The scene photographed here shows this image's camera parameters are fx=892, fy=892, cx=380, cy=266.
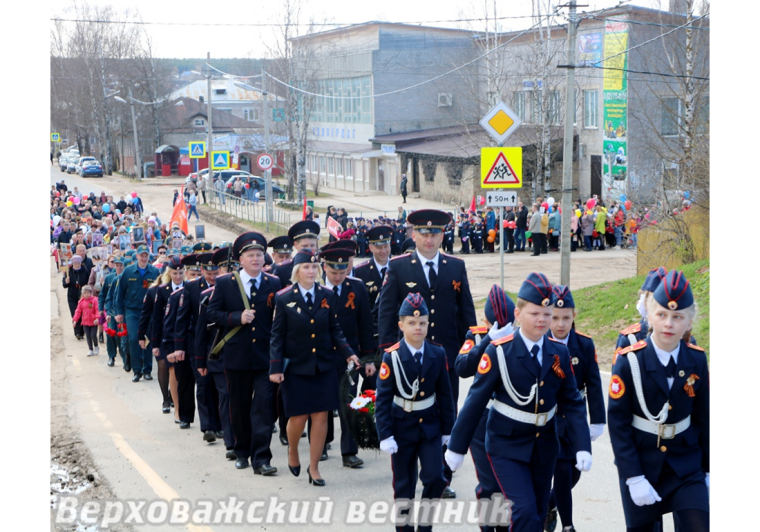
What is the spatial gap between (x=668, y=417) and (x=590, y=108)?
37422 mm

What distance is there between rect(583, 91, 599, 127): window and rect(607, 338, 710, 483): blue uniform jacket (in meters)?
36.8

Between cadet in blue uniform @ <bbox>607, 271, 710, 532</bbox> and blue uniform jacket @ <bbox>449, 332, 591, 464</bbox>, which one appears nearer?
cadet in blue uniform @ <bbox>607, 271, 710, 532</bbox>

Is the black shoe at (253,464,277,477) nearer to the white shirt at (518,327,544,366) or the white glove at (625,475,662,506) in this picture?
the white shirt at (518,327,544,366)

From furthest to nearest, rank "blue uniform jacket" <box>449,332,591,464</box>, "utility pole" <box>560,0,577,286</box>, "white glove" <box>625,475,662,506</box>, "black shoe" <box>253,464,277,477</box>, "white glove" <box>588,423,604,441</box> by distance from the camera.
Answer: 1. "utility pole" <box>560,0,577,286</box>
2. "black shoe" <box>253,464,277,477</box>
3. "white glove" <box>588,423,604,441</box>
4. "blue uniform jacket" <box>449,332,591,464</box>
5. "white glove" <box>625,475,662,506</box>

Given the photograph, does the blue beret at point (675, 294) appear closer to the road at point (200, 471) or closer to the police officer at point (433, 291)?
the road at point (200, 471)

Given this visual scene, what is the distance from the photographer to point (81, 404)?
1189 cm

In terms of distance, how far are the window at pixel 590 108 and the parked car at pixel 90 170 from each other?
45431mm

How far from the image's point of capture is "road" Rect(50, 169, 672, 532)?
23.4 ft

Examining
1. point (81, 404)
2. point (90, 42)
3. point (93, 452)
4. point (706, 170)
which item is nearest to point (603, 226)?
point (706, 170)

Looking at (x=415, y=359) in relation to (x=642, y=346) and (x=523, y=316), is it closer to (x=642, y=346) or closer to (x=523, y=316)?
(x=523, y=316)

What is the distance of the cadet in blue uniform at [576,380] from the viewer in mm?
6037

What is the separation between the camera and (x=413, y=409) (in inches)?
251

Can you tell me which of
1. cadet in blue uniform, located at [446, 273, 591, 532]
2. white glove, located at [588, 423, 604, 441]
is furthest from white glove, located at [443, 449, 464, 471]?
white glove, located at [588, 423, 604, 441]

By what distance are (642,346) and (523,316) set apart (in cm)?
73
